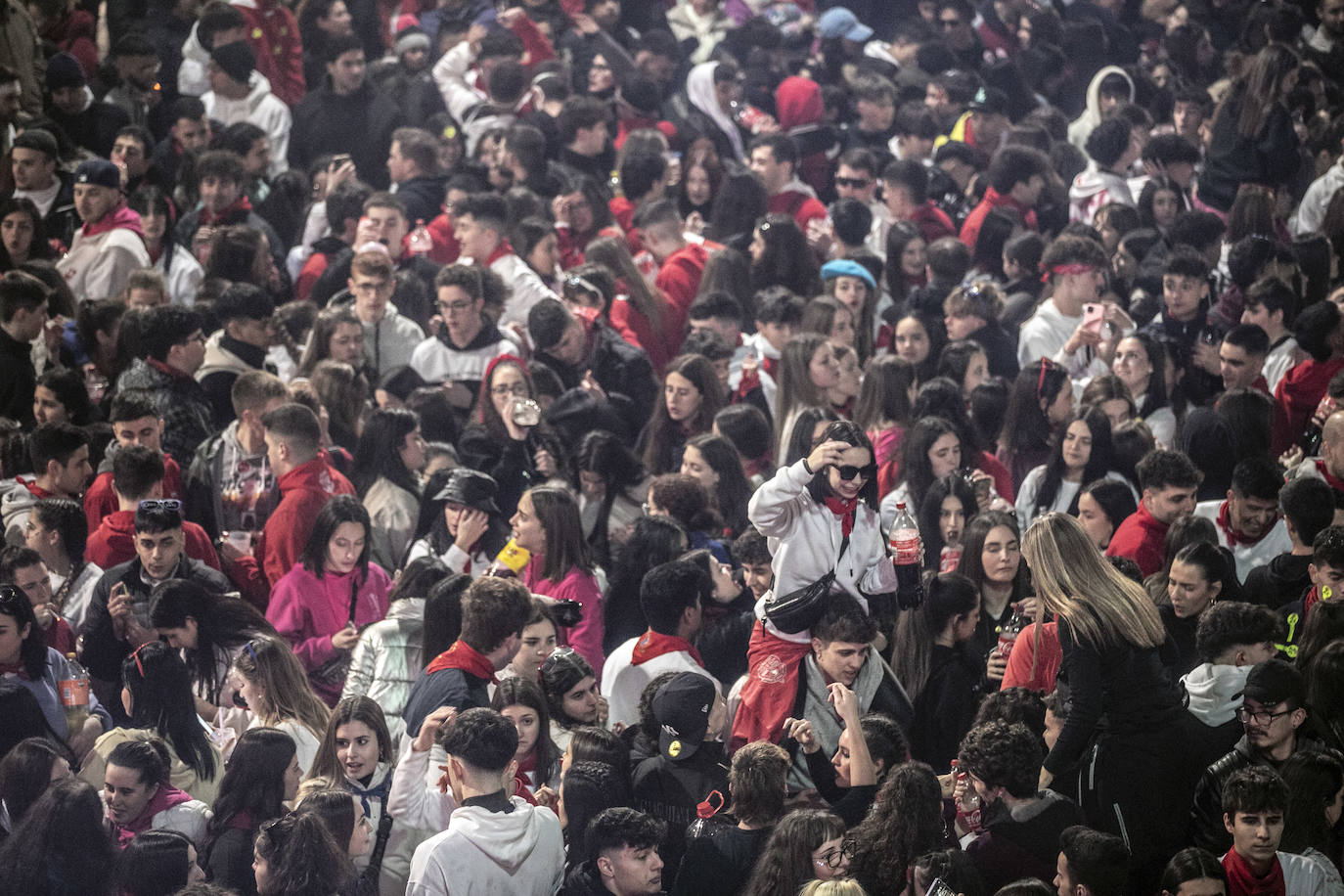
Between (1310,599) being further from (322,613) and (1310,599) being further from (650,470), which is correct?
(322,613)

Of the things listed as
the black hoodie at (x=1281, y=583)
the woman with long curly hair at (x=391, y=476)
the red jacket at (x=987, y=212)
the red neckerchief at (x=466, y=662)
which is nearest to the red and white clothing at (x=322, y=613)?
the woman with long curly hair at (x=391, y=476)

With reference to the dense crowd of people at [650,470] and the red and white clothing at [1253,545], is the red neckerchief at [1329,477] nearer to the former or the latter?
the dense crowd of people at [650,470]

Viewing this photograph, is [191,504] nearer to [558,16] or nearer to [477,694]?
[477,694]

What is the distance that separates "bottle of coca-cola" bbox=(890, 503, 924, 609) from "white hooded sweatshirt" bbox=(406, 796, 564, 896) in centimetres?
150

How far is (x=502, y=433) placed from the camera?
24.7 feet

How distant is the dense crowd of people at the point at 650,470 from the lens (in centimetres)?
491

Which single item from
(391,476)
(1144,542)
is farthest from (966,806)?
(391,476)

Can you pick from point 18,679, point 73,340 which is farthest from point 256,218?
point 18,679

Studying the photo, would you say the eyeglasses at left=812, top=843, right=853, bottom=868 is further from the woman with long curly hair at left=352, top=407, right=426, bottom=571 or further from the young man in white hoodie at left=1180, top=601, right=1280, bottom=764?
the woman with long curly hair at left=352, top=407, right=426, bottom=571

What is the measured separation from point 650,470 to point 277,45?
5.73 m

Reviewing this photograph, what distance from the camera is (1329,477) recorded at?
6676 mm

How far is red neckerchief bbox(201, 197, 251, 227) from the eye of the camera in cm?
938

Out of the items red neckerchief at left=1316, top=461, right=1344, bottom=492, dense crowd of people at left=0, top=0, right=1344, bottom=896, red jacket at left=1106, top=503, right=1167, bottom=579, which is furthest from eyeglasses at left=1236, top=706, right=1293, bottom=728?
red neckerchief at left=1316, top=461, right=1344, bottom=492

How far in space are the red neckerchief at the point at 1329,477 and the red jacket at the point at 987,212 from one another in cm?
367
